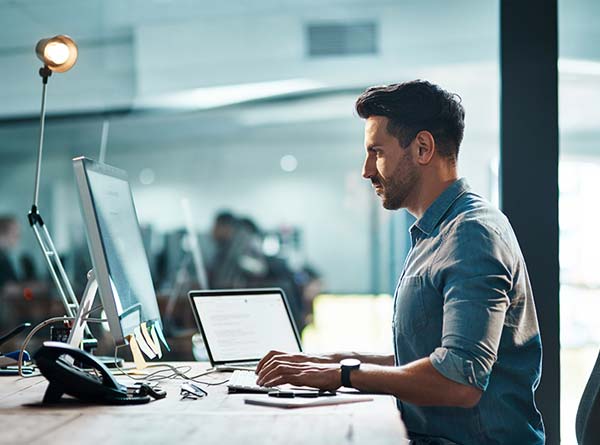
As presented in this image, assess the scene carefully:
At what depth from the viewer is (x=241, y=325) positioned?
2.18m

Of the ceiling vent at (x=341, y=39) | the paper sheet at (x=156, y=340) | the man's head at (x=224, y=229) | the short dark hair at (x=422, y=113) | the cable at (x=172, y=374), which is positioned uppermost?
the ceiling vent at (x=341, y=39)

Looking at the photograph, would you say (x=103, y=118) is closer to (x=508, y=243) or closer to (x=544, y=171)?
(x=544, y=171)

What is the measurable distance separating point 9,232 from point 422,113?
5.13 metres

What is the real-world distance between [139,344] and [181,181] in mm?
7677

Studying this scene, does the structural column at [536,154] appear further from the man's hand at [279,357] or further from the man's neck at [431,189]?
the man's hand at [279,357]

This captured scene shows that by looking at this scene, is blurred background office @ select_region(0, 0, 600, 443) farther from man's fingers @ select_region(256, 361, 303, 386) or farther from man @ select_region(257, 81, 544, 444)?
man's fingers @ select_region(256, 361, 303, 386)

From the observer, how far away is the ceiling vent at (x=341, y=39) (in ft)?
16.1

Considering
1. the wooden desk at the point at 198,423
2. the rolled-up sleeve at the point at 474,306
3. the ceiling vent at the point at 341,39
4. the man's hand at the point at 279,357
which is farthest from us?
the ceiling vent at the point at 341,39

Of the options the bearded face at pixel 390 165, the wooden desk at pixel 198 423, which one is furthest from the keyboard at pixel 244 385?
the bearded face at pixel 390 165

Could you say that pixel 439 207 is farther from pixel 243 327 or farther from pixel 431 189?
pixel 243 327

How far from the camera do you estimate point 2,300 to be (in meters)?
4.91

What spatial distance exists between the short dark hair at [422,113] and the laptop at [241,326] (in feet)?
2.27

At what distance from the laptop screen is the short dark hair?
2.27ft

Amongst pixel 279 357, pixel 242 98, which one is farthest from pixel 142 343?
pixel 242 98
